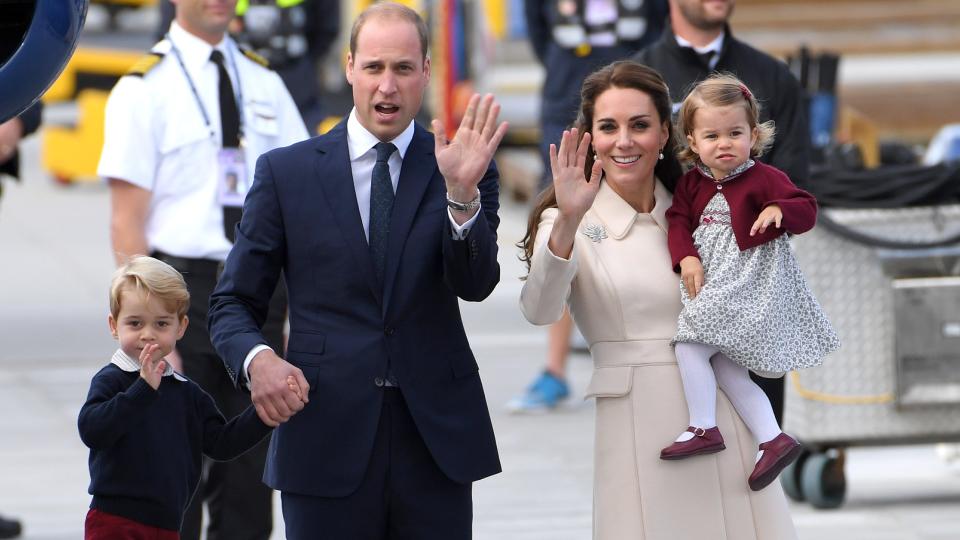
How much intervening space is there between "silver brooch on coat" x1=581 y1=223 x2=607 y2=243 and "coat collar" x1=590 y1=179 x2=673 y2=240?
13 millimetres

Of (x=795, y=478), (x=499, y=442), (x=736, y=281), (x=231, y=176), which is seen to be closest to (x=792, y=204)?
(x=736, y=281)

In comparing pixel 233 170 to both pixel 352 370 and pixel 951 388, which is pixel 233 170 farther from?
pixel 951 388

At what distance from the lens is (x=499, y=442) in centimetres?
768

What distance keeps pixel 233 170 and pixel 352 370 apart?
1587mm

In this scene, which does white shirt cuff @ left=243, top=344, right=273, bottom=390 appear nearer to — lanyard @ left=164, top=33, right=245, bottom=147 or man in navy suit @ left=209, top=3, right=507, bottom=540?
man in navy suit @ left=209, top=3, right=507, bottom=540

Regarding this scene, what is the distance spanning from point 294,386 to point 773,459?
3.46ft

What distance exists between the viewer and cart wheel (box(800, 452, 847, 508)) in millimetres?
6547

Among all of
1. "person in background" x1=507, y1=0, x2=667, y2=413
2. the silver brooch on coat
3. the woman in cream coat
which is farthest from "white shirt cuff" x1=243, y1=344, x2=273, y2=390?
"person in background" x1=507, y1=0, x2=667, y2=413

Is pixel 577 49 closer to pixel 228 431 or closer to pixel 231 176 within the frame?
pixel 231 176

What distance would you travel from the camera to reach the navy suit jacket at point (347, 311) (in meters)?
3.65

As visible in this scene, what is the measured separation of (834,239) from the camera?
650 cm

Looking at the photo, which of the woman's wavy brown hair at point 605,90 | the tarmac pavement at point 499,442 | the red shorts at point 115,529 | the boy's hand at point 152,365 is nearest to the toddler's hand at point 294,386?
the boy's hand at point 152,365

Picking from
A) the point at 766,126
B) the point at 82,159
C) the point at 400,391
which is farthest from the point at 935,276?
the point at 82,159

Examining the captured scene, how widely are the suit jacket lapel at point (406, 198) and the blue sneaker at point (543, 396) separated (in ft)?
15.1
